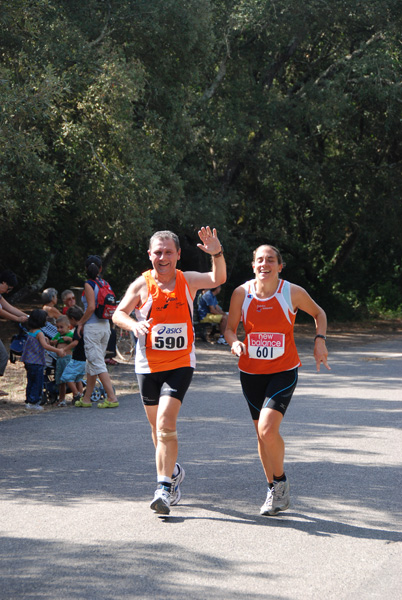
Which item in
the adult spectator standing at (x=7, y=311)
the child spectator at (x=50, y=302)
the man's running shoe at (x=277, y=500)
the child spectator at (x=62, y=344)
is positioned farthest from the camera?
the child spectator at (x=50, y=302)

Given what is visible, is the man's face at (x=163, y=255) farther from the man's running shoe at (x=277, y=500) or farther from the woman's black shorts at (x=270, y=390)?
the man's running shoe at (x=277, y=500)

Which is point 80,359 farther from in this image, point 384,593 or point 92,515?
point 384,593

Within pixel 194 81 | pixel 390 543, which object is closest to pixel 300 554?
pixel 390 543

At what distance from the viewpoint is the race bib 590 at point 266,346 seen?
5688 mm

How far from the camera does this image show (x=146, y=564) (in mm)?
4508

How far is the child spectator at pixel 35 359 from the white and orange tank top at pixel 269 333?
5.07m

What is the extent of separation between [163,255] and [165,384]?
2.84 feet

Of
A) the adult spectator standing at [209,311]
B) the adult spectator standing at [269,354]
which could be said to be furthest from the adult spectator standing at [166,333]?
the adult spectator standing at [209,311]

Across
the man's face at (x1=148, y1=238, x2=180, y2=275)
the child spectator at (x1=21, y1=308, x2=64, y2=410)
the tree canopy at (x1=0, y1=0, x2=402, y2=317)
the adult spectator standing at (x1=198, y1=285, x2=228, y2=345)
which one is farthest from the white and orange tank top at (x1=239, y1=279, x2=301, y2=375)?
the adult spectator standing at (x1=198, y1=285, x2=228, y2=345)

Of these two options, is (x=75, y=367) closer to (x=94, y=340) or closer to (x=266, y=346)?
(x=94, y=340)

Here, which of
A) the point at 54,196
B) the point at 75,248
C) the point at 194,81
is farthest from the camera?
the point at 75,248

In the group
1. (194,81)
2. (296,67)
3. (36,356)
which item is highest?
(296,67)

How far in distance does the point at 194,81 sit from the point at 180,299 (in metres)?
14.0

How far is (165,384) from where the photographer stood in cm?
569
